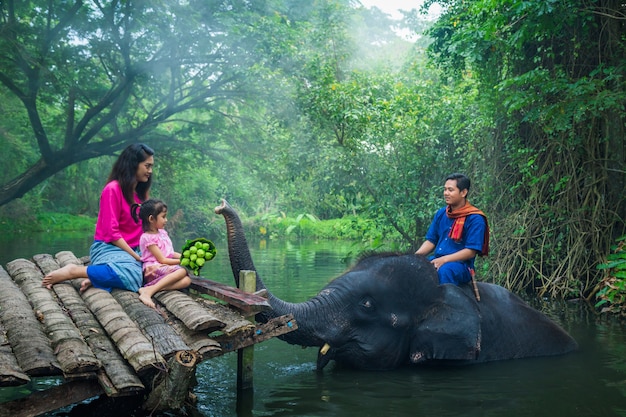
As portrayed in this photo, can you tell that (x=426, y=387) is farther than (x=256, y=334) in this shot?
Yes

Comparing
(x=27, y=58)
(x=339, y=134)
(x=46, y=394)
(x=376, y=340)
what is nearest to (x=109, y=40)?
(x=27, y=58)

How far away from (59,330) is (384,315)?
3.27 m

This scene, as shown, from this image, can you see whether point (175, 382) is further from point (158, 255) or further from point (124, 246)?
point (124, 246)

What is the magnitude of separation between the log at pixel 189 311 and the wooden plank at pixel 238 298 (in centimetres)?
27

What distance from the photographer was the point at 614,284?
9359 mm

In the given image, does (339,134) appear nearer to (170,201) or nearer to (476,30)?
(476,30)

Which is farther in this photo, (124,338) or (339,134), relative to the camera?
(339,134)

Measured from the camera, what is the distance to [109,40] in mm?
19422

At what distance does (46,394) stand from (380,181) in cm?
1049

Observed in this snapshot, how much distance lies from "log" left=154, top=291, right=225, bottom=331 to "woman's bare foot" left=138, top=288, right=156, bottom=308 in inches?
4.6

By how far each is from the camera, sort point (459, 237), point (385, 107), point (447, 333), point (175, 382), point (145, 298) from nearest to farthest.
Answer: point (175, 382), point (145, 298), point (447, 333), point (459, 237), point (385, 107)

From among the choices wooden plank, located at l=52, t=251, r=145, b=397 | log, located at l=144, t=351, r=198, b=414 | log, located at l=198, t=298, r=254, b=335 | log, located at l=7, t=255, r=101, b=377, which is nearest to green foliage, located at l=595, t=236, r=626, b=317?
log, located at l=198, t=298, r=254, b=335

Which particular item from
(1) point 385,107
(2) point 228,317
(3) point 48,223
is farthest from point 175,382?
(3) point 48,223

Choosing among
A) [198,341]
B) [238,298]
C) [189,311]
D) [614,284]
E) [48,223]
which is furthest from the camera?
[48,223]
